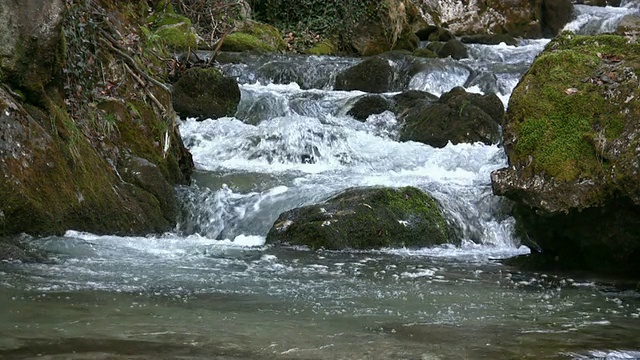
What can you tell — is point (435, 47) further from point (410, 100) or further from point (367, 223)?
point (367, 223)

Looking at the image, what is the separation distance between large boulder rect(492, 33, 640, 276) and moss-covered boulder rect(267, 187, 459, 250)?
148 cm

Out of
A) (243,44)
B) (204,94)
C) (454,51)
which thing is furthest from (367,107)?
(454,51)

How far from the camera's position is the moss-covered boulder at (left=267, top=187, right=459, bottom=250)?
893cm

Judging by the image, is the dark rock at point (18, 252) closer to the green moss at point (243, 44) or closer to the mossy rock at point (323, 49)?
the green moss at point (243, 44)

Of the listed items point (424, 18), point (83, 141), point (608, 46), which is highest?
point (424, 18)

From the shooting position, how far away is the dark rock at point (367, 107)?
16.2 meters

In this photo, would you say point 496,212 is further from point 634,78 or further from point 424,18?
point 424,18

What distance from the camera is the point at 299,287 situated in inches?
255

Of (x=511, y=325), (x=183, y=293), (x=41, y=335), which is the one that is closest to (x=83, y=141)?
(x=183, y=293)

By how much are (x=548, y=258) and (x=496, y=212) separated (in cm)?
232

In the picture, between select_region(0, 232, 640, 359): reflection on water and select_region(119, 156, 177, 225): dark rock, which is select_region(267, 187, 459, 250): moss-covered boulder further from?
select_region(119, 156, 177, 225): dark rock

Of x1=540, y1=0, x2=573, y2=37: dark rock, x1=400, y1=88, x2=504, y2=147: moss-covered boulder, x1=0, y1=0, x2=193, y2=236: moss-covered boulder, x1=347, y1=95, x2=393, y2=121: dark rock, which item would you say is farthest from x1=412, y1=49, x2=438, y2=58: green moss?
x1=0, y1=0, x2=193, y2=236: moss-covered boulder

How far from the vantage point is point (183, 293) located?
593cm

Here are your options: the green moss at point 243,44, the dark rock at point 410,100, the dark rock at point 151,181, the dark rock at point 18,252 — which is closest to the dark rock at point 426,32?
the green moss at point 243,44
